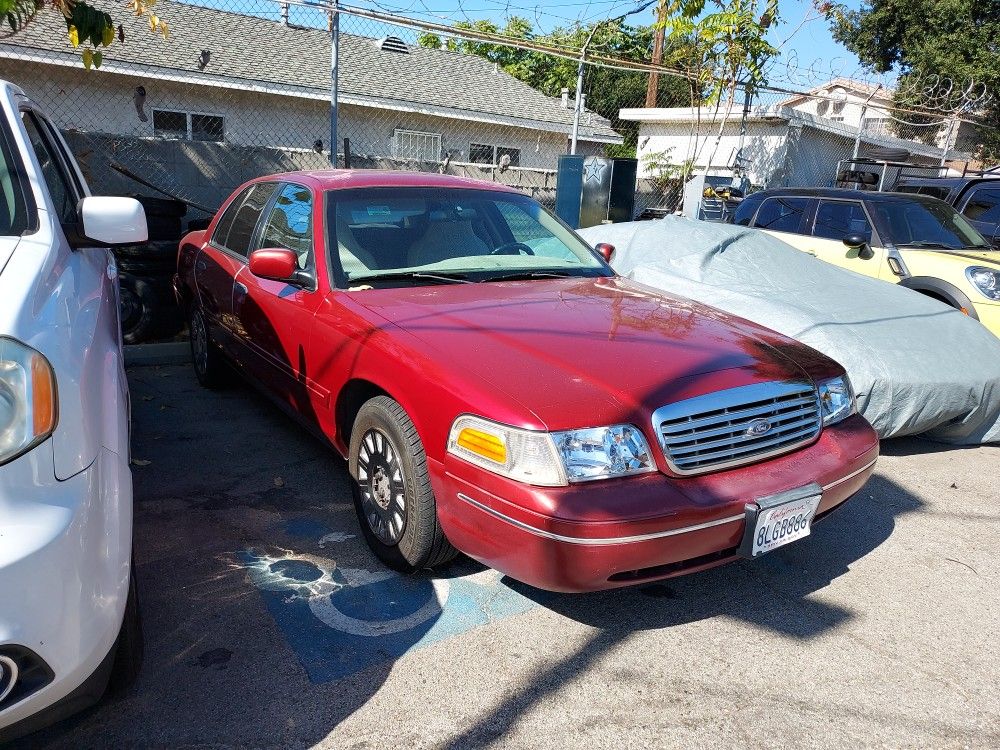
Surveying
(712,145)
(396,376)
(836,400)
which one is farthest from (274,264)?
(712,145)

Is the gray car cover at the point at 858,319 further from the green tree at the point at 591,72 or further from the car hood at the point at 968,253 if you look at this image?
the green tree at the point at 591,72

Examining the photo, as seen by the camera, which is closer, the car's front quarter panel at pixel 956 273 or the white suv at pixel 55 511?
the white suv at pixel 55 511

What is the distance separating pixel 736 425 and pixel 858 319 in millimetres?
2600

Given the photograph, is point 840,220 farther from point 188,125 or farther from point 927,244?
point 188,125

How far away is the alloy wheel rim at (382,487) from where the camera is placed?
3.01 metres

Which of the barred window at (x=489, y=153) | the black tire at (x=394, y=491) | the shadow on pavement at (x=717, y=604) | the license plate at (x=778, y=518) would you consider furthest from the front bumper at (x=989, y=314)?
the barred window at (x=489, y=153)

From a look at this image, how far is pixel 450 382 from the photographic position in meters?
2.67

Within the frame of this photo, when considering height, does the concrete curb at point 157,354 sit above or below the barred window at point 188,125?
below

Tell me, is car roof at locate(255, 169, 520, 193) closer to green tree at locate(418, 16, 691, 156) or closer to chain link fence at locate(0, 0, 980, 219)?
chain link fence at locate(0, 0, 980, 219)

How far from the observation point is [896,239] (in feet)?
23.5

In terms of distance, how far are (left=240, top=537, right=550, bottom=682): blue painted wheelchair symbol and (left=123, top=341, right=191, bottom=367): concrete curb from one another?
137 inches

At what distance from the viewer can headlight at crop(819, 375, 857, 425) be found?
320 centimetres

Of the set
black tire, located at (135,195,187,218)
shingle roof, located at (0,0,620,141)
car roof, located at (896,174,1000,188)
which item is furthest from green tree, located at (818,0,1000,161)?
black tire, located at (135,195,187,218)

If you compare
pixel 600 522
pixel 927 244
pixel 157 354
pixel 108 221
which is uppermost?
pixel 108 221
